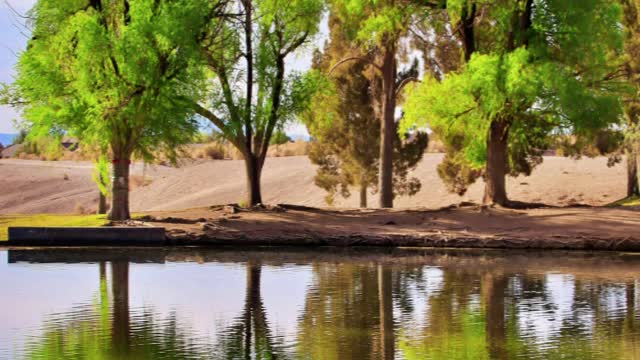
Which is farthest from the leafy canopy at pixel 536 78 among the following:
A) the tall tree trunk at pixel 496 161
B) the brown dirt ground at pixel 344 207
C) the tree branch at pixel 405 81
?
the tree branch at pixel 405 81

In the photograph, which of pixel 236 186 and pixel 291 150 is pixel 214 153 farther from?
pixel 236 186

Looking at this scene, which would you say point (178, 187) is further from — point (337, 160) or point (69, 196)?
point (337, 160)

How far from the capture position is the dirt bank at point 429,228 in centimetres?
3017

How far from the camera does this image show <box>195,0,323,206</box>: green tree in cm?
3672

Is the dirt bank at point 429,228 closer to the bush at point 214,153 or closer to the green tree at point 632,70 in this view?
the green tree at point 632,70

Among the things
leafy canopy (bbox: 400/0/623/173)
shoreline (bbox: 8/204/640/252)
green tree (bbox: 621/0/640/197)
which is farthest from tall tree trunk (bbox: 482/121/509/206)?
green tree (bbox: 621/0/640/197)

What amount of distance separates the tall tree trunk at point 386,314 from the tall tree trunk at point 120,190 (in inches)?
479

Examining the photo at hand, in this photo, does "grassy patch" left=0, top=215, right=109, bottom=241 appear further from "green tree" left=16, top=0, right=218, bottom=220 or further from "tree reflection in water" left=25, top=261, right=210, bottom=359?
"tree reflection in water" left=25, top=261, right=210, bottom=359

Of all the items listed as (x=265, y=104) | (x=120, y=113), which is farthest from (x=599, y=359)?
(x=265, y=104)

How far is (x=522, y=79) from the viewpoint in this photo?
32.3 metres

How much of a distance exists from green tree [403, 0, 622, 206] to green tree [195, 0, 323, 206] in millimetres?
4361

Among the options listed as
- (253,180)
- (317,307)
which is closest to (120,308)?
(317,307)

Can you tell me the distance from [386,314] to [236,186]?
139 feet

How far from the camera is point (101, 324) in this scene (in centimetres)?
1614
